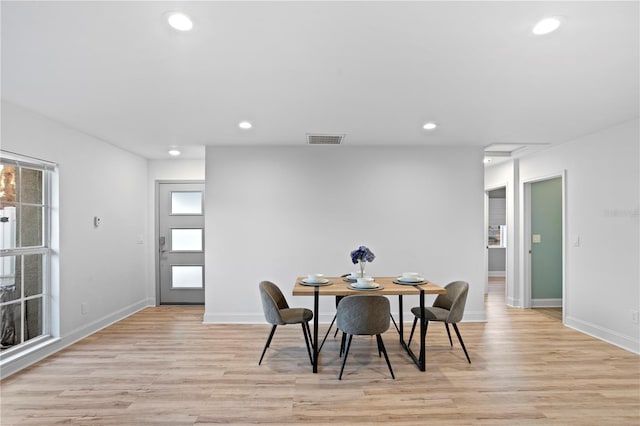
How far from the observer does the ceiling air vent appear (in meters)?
4.45

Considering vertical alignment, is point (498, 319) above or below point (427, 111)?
below

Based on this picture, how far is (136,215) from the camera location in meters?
5.57

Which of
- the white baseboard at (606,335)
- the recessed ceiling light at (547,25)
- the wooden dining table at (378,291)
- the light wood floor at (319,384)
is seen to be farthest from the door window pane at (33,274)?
the white baseboard at (606,335)

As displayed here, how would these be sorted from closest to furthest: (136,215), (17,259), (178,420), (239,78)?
(178,420) → (239,78) → (17,259) → (136,215)

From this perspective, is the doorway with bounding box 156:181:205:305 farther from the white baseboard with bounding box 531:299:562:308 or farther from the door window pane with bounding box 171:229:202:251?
the white baseboard with bounding box 531:299:562:308

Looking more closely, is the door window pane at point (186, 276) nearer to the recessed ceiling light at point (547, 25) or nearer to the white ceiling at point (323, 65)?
the white ceiling at point (323, 65)

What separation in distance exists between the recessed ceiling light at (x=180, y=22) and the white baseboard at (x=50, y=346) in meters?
3.27

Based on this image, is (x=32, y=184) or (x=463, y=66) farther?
(x=32, y=184)

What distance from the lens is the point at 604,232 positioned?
13.6 feet

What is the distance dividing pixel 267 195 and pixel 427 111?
96.3 inches

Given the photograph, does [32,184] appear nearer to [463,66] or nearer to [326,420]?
[326,420]

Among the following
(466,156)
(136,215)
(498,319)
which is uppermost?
(466,156)

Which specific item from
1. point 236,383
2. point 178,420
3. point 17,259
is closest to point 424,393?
point 236,383

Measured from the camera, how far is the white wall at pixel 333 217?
4918mm
